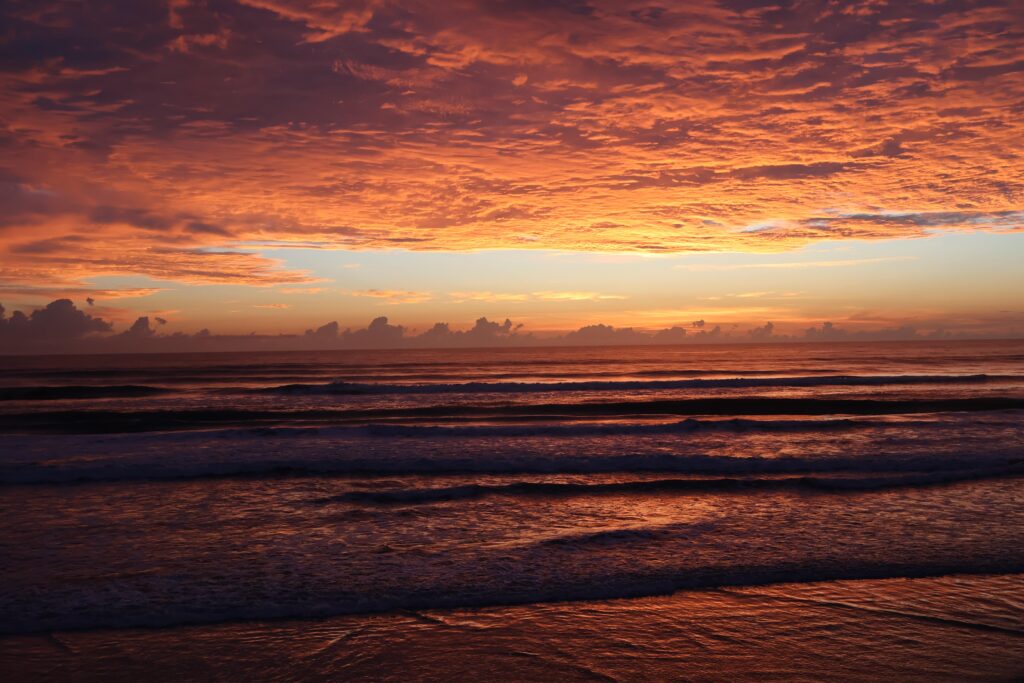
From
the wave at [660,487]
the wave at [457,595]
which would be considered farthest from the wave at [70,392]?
the wave at [457,595]

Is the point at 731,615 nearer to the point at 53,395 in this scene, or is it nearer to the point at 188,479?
the point at 188,479

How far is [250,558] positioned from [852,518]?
29.6ft

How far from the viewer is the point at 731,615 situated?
680 centimetres

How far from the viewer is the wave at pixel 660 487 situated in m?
13.0

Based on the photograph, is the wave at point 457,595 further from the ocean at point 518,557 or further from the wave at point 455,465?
the wave at point 455,465

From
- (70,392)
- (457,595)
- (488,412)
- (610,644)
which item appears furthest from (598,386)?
(610,644)

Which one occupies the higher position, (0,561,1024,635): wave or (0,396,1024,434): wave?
(0,561,1024,635): wave

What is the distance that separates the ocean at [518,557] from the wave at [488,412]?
7.53 m

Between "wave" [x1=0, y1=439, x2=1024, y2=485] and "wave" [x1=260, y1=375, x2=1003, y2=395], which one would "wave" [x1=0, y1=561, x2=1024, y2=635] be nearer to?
"wave" [x1=0, y1=439, x2=1024, y2=485]

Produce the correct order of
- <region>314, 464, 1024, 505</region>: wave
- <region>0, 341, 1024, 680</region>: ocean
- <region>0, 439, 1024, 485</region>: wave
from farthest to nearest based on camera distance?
<region>0, 439, 1024, 485</region>: wave, <region>314, 464, 1024, 505</region>: wave, <region>0, 341, 1024, 680</region>: ocean

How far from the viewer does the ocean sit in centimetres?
598

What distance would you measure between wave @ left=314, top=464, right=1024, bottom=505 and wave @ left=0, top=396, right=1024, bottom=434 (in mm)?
14732

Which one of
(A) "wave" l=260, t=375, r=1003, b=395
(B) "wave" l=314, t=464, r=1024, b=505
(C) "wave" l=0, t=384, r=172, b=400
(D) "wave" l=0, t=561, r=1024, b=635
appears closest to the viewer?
(D) "wave" l=0, t=561, r=1024, b=635

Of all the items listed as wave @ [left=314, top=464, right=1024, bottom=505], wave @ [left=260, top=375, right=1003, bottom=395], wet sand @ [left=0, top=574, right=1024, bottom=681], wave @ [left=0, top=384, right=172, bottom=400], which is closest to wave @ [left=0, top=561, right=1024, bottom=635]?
wet sand @ [left=0, top=574, right=1024, bottom=681]
